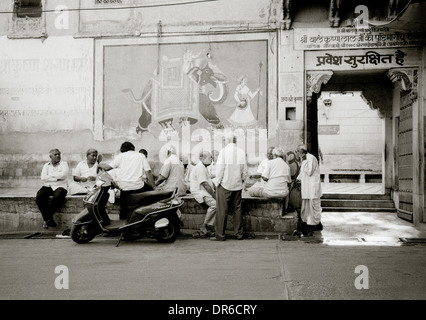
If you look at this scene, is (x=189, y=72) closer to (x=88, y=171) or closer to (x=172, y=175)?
(x=172, y=175)

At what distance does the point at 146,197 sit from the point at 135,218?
407 millimetres

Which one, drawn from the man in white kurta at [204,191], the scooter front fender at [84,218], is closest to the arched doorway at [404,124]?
the man in white kurta at [204,191]

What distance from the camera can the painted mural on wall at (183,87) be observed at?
11664 mm

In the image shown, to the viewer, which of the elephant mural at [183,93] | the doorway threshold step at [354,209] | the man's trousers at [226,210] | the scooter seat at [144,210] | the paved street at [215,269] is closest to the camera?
the paved street at [215,269]

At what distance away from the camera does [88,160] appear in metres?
10.4

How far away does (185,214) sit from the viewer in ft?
33.7

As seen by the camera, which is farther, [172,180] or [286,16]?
[286,16]

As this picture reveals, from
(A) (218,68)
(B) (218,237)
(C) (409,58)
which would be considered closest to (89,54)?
(A) (218,68)

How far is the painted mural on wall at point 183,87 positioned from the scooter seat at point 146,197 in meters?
3.21

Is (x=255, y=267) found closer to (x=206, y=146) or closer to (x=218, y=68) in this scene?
(x=206, y=146)

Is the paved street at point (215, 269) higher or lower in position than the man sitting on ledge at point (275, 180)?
lower

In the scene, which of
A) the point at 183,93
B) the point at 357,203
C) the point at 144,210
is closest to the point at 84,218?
the point at 144,210

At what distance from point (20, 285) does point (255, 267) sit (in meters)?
2.77

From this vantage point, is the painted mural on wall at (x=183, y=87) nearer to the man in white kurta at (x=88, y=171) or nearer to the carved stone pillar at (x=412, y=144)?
the man in white kurta at (x=88, y=171)
